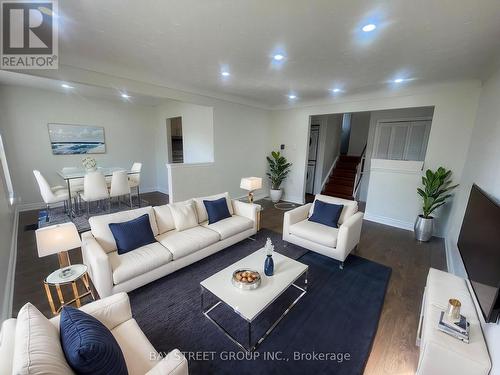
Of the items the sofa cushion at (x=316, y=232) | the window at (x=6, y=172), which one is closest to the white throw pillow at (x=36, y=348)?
the sofa cushion at (x=316, y=232)

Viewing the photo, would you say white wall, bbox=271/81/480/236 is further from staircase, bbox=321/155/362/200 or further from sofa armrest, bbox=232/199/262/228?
sofa armrest, bbox=232/199/262/228

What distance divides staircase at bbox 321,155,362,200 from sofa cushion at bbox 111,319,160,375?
251 inches

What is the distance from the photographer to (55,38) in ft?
7.94

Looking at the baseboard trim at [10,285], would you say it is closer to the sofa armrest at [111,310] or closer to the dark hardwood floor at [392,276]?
the dark hardwood floor at [392,276]

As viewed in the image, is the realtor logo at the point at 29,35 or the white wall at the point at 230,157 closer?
the realtor logo at the point at 29,35

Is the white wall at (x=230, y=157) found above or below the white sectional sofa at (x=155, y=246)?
above

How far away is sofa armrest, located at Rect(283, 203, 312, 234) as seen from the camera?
3.43m

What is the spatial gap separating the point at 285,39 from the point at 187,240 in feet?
8.70

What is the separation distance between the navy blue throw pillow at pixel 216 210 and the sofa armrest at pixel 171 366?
230 centimetres

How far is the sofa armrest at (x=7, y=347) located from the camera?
0.96 m

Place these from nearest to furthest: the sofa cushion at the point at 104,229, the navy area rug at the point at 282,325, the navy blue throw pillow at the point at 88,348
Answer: the navy blue throw pillow at the point at 88,348 → the navy area rug at the point at 282,325 → the sofa cushion at the point at 104,229

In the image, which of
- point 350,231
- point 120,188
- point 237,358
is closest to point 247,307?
point 237,358

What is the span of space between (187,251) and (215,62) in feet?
8.62

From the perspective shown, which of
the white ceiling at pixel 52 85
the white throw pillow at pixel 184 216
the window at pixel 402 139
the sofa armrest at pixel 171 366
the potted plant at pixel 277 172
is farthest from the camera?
the potted plant at pixel 277 172
